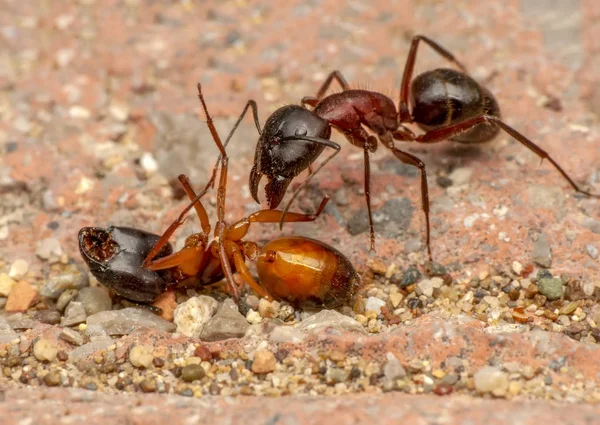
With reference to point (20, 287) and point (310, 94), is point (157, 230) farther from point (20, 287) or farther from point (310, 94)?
point (310, 94)

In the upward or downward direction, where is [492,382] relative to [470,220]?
downward

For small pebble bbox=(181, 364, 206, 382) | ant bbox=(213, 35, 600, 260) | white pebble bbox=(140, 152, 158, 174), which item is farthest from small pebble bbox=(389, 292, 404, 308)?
white pebble bbox=(140, 152, 158, 174)

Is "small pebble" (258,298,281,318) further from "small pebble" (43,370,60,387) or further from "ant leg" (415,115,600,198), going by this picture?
"ant leg" (415,115,600,198)

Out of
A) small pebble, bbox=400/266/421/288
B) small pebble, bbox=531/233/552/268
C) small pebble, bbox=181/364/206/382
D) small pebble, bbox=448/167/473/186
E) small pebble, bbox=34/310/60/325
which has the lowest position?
small pebble, bbox=181/364/206/382

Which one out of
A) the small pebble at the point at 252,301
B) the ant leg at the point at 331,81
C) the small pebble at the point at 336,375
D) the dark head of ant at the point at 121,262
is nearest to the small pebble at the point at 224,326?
the small pebble at the point at 252,301

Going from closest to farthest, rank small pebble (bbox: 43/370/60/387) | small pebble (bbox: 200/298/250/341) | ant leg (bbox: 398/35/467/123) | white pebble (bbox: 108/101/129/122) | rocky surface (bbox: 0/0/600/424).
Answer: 1. rocky surface (bbox: 0/0/600/424)
2. small pebble (bbox: 43/370/60/387)
3. small pebble (bbox: 200/298/250/341)
4. ant leg (bbox: 398/35/467/123)
5. white pebble (bbox: 108/101/129/122)

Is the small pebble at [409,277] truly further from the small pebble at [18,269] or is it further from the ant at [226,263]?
the small pebble at [18,269]

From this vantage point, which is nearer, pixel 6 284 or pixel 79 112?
pixel 6 284

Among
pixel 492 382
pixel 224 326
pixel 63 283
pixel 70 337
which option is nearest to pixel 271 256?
pixel 224 326

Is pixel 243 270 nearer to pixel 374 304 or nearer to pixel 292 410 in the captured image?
pixel 374 304
